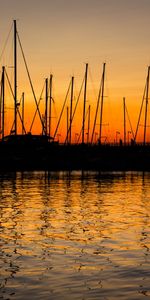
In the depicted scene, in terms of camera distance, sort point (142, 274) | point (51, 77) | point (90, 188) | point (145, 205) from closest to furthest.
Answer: point (142, 274) → point (145, 205) → point (90, 188) → point (51, 77)

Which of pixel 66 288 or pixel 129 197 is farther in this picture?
pixel 129 197

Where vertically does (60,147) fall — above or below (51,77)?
below

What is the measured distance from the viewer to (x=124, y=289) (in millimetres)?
13906

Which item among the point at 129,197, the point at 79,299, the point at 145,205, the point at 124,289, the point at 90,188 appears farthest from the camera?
the point at 90,188

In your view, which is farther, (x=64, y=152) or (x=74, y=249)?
(x=64, y=152)

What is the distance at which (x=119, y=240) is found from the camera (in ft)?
69.1

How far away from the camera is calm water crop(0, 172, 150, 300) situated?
1391 cm

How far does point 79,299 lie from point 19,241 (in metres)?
8.03

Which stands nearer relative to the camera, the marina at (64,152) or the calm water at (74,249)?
the calm water at (74,249)

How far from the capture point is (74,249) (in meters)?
19.2

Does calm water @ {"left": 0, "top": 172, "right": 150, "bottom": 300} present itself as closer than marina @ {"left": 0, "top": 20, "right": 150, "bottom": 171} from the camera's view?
Yes

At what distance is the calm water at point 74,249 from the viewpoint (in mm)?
13914

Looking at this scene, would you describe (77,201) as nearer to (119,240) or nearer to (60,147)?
(119,240)

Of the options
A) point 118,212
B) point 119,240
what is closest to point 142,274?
point 119,240
